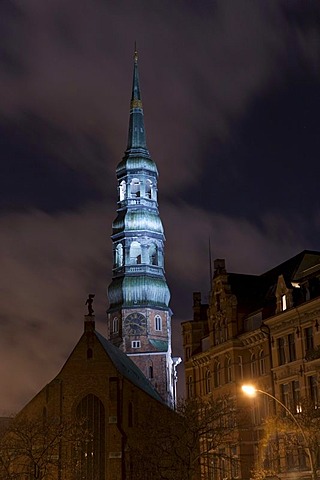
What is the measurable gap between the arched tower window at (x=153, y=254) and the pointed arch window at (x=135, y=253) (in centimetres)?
168

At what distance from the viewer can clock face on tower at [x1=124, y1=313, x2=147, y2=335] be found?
12238cm

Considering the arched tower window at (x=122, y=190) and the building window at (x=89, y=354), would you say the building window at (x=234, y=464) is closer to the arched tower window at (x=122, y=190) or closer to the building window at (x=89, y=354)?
the building window at (x=89, y=354)

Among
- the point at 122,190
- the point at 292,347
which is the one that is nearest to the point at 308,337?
the point at 292,347

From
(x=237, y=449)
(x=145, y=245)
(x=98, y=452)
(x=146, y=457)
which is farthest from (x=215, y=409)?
(x=145, y=245)

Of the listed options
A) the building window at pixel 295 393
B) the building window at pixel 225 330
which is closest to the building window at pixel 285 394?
the building window at pixel 295 393

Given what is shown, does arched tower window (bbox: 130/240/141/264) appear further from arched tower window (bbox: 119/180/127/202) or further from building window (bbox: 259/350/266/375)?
building window (bbox: 259/350/266/375)

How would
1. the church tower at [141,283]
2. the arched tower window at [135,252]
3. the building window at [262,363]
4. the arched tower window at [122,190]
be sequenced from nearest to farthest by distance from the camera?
the building window at [262,363] → the church tower at [141,283] → the arched tower window at [135,252] → the arched tower window at [122,190]

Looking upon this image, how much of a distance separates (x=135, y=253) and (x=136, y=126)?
24053mm

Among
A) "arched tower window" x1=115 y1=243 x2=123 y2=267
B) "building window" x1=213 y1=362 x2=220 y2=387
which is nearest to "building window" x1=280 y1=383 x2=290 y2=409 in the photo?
"building window" x1=213 y1=362 x2=220 y2=387

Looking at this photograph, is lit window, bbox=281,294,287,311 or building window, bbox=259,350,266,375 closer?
lit window, bbox=281,294,287,311

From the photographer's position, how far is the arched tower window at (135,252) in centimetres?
12531

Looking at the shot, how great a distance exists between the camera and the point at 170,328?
127 meters

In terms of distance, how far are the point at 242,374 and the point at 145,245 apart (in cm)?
5943

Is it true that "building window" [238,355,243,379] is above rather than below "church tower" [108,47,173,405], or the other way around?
below
